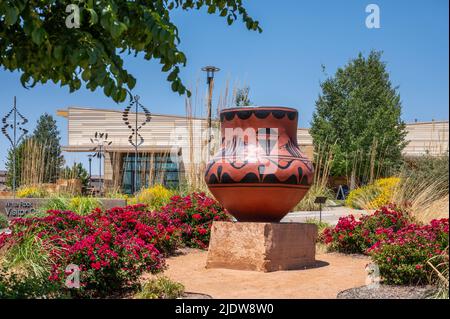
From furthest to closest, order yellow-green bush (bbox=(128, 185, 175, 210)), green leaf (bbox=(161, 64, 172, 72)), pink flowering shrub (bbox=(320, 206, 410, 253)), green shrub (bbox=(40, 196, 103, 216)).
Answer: yellow-green bush (bbox=(128, 185, 175, 210)) → green shrub (bbox=(40, 196, 103, 216)) → pink flowering shrub (bbox=(320, 206, 410, 253)) → green leaf (bbox=(161, 64, 172, 72))

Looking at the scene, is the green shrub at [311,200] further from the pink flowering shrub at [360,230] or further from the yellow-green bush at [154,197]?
the pink flowering shrub at [360,230]

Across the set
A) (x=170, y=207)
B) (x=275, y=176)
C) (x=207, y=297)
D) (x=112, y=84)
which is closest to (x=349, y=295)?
(x=207, y=297)

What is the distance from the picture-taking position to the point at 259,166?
19.3ft

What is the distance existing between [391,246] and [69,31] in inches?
132

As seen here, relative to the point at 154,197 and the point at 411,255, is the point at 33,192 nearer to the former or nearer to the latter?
the point at 154,197

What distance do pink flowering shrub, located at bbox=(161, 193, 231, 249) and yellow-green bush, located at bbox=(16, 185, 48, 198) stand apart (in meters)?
5.33

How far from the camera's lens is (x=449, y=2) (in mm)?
2783

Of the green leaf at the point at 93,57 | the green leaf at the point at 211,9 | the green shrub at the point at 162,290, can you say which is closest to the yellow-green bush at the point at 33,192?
the green leaf at the point at 211,9

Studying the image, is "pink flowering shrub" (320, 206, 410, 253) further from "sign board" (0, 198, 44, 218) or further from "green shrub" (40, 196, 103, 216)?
"sign board" (0, 198, 44, 218)

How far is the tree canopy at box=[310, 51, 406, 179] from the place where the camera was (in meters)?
20.7

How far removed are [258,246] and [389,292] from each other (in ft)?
4.86

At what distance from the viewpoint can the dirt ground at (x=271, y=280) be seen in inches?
185

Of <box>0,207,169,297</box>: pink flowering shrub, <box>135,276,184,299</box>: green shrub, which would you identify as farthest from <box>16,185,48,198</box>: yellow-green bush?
<box>135,276,184,299</box>: green shrub

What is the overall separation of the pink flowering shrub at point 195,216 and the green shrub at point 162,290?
309cm
